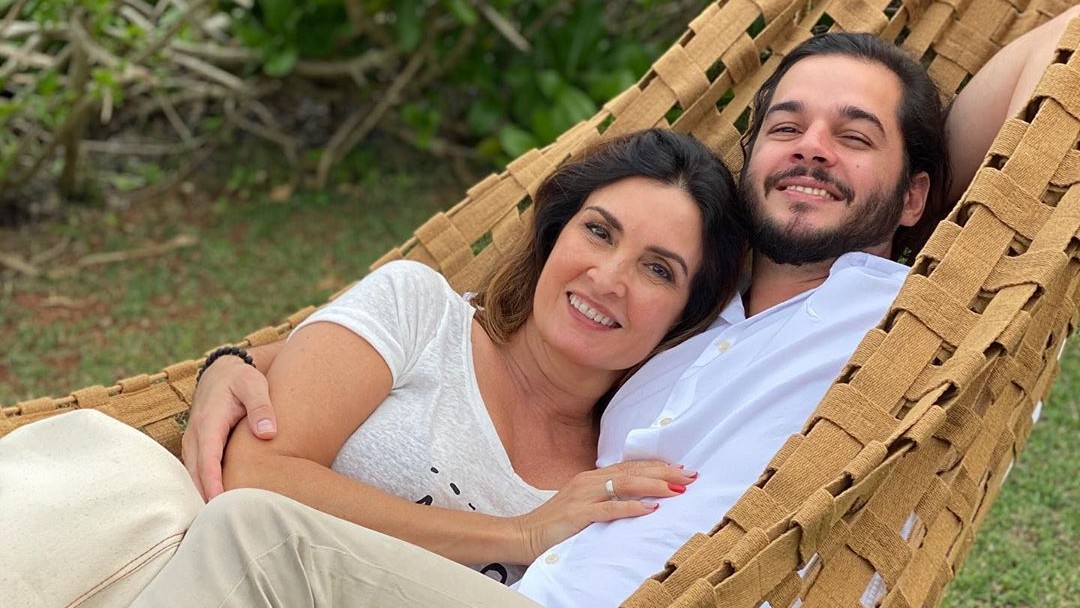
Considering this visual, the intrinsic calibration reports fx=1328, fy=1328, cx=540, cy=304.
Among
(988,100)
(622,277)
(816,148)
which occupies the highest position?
(988,100)

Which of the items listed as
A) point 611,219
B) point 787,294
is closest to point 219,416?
point 611,219

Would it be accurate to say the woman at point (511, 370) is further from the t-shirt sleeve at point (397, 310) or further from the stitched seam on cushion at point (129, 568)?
the stitched seam on cushion at point (129, 568)

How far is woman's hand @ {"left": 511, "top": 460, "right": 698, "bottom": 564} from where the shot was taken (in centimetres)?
215

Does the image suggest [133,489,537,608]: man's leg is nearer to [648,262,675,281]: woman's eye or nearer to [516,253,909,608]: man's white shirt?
[516,253,909,608]: man's white shirt

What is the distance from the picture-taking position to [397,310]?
2.37 metres

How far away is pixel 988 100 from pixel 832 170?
382 mm

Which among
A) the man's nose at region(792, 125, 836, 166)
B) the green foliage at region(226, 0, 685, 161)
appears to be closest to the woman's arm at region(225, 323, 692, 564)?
the man's nose at region(792, 125, 836, 166)

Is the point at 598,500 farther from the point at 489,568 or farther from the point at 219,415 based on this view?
the point at 219,415

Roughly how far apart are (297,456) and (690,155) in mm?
903

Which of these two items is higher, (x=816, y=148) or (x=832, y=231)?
(x=816, y=148)

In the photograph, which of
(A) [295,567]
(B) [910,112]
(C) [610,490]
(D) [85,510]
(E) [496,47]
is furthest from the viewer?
(E) [496,47]

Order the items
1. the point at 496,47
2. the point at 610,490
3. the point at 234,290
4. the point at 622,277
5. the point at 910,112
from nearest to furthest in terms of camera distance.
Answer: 1. the point at 610,490
2. the point at 622,277
3. the point at 910,112
4. the point at 234,290
5. the point at 496,47

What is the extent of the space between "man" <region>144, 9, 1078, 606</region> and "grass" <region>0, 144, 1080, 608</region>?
3.26 ft

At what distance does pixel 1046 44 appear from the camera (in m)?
2.40
